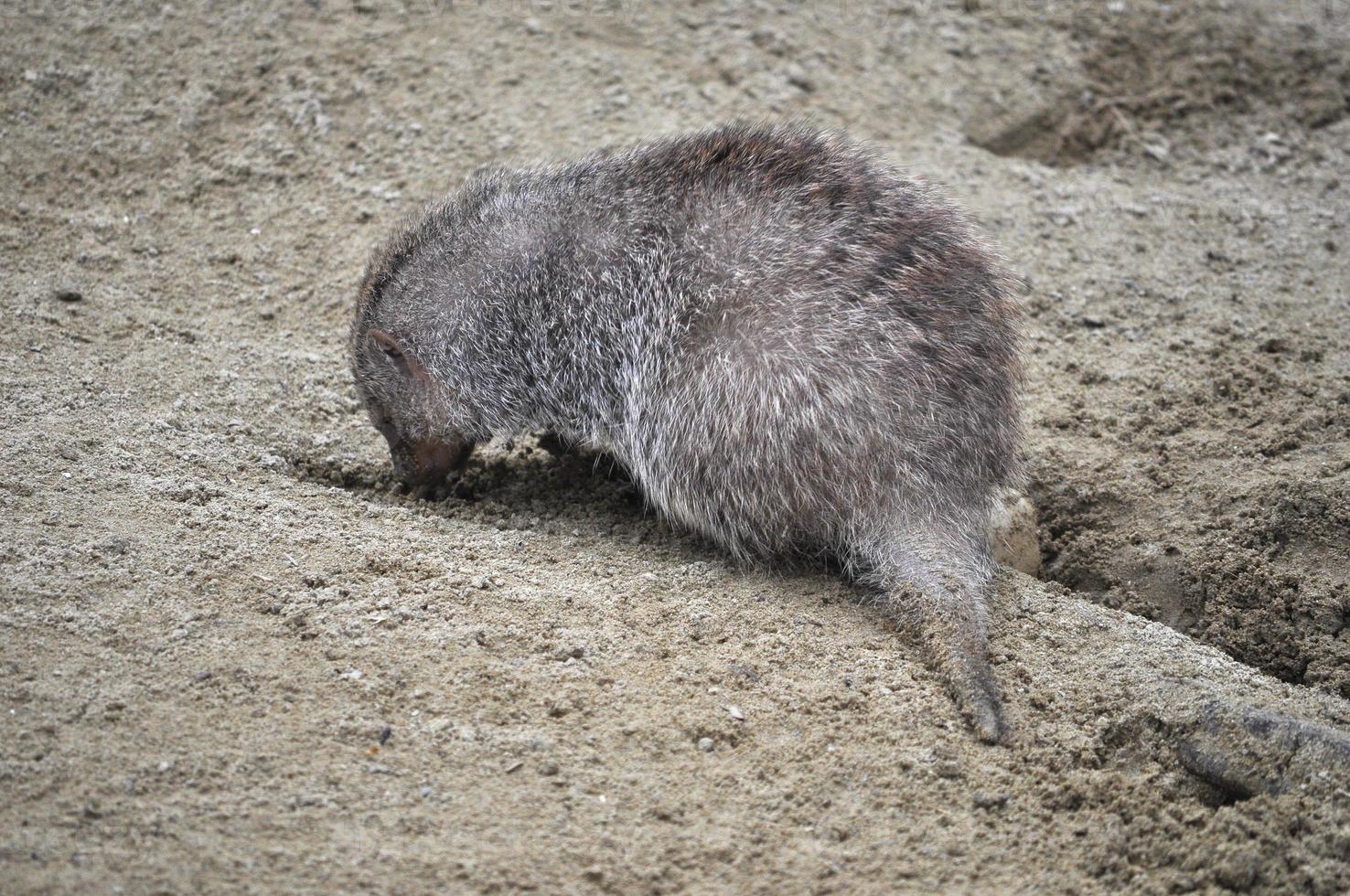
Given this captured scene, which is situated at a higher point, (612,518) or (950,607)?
(950,607)

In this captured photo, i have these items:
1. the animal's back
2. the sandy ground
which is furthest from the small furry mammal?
the sandy ground

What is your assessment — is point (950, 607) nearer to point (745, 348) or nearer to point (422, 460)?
point (745, 348)

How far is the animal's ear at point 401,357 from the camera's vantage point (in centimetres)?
486

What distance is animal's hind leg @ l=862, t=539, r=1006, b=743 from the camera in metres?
3.64

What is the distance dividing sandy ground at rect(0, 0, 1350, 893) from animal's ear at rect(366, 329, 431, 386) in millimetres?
431

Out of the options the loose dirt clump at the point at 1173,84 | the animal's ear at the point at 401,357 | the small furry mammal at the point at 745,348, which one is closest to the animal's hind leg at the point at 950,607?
the small furry mammal at the point at 745,348

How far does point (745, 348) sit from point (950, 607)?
114 centimetres

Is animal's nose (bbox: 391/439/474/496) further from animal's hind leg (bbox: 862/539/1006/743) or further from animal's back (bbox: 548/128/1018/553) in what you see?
animal's hind leg (bbox: 862/539/1006/743)

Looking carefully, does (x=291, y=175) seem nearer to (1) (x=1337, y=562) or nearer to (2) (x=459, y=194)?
(2) (x=459, y=194)

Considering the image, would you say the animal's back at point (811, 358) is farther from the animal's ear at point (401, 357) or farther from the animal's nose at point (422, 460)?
the animal's ear at point (401, 357)

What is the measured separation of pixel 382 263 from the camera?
16.5 ft

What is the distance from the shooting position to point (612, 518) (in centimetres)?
484

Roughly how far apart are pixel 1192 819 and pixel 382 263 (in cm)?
362

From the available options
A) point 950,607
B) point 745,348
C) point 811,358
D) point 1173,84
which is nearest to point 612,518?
point 745,348
